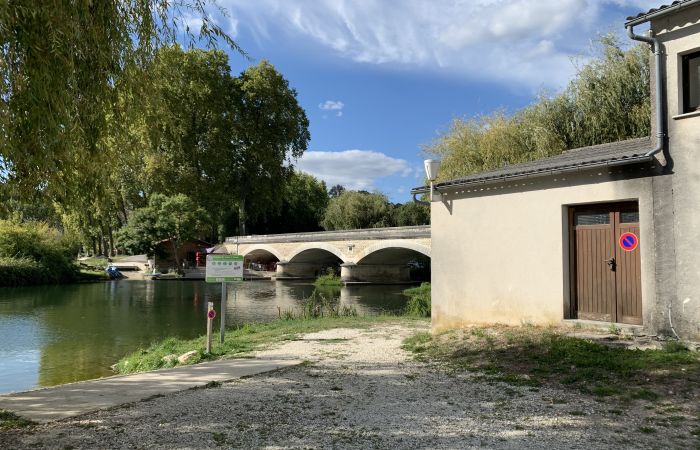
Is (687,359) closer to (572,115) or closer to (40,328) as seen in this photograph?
(572,115)

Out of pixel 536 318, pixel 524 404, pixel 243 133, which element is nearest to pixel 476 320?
pixel 536 318

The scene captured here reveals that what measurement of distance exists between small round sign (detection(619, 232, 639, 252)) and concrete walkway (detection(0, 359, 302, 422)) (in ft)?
15.3

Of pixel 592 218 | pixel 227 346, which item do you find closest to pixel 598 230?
pixel 592 218

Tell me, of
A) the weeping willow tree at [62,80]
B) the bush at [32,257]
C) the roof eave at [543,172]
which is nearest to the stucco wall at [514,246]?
the roof eave at [543,172]

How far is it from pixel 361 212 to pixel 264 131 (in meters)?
11.0

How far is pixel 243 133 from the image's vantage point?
4141 centimetres

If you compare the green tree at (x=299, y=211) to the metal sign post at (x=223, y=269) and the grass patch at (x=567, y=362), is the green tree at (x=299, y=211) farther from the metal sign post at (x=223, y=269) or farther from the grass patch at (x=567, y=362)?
the grass patch at (x=567, y=362)

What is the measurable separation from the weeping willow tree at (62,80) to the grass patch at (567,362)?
4.72 metres

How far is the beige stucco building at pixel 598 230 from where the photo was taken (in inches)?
252

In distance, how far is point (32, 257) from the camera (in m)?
34.0

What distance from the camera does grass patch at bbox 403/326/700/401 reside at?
490 centimetres

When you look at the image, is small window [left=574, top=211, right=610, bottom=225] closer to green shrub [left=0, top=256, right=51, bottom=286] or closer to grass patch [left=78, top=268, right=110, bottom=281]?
green shrub [left=0, top=256, right=51, bottom=286]

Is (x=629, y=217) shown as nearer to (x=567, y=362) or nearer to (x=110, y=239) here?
(x=567, y=362)

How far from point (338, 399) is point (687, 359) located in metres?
3.67
